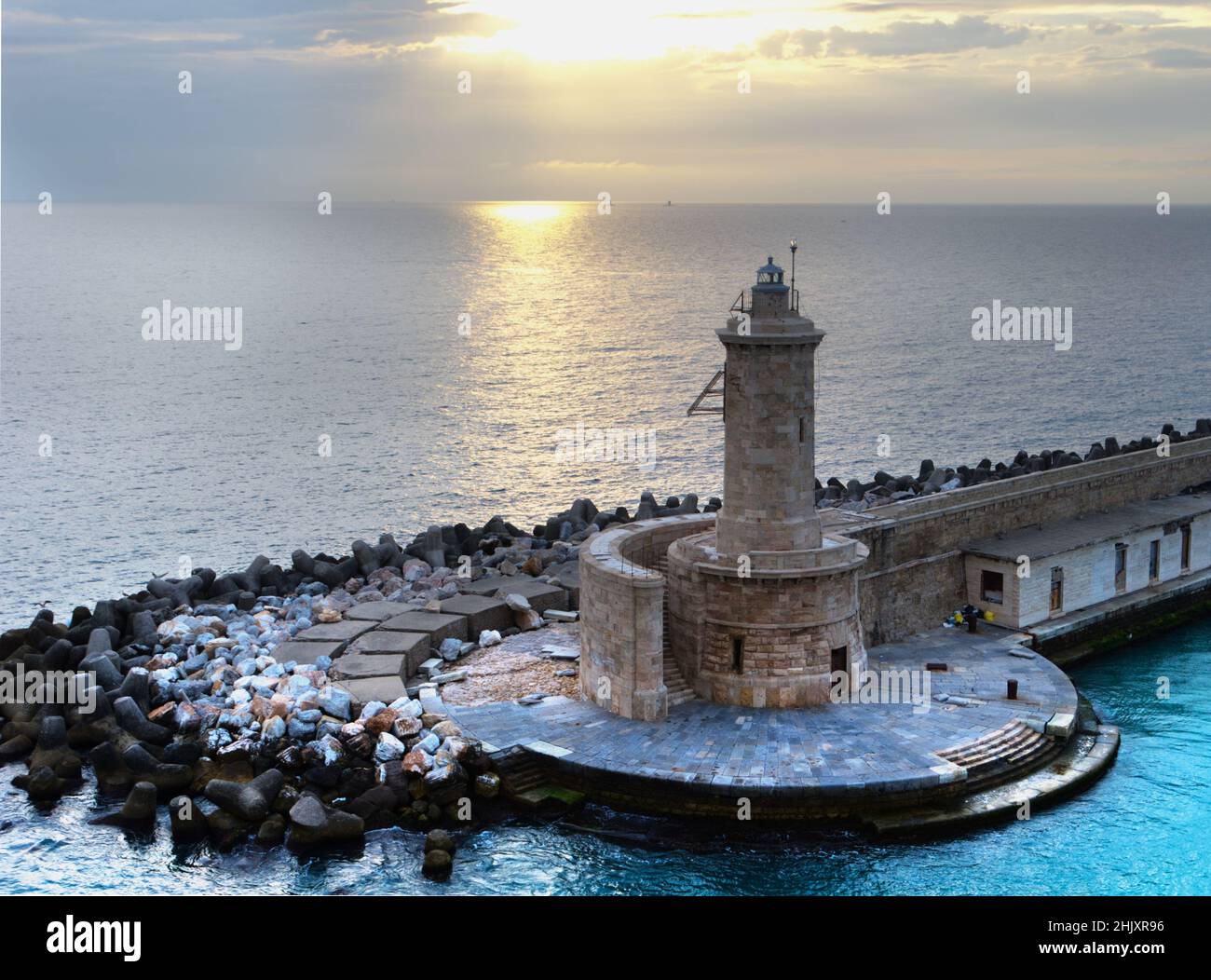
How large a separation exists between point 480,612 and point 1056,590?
15133 millimetres

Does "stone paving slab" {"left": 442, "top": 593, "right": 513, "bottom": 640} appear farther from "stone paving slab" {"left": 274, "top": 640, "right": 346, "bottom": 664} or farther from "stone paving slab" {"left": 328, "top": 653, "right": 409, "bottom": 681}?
"stone paving slab" {"left": 274, "top": 640, "right": 346, "bottom": 664}

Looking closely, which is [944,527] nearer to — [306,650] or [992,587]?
[992,587]

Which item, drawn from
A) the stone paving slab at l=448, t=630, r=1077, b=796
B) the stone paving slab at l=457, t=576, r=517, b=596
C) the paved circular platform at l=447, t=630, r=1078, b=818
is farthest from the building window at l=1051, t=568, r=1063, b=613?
the stone paving slab at l=457, t=576, r=517, b=596

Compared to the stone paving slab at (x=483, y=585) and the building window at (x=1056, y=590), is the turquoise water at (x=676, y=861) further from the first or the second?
the stone paving slab at (x=483, y=585)

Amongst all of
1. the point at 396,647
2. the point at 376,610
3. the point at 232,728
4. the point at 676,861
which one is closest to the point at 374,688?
the point at 396,647

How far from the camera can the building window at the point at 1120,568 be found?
3859cm

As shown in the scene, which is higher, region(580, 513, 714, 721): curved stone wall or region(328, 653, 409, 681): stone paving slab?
region(580, 513, 714, 721): curved stone wall

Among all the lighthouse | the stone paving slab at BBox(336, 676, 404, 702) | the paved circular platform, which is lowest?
the paved circular platform

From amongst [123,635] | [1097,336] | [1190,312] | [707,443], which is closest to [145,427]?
[707,443]

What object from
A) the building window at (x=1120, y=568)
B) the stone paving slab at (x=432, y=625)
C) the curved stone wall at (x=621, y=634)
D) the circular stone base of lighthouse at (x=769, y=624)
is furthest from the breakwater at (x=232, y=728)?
the building window at (x=1120, y=568)

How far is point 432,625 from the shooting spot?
33719mm

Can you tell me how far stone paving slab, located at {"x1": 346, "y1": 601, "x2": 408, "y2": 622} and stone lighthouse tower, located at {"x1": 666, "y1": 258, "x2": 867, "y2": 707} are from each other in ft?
30.3

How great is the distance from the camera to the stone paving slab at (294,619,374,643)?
33469mm

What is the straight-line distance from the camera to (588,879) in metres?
24.2
